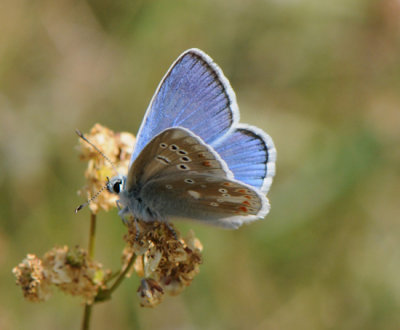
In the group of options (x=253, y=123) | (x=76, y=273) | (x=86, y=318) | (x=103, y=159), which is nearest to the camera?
(x=86, y=318)

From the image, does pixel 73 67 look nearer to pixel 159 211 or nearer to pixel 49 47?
pixel 49 47

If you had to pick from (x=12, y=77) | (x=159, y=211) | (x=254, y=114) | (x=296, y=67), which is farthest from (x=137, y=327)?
(x=296, y=67)

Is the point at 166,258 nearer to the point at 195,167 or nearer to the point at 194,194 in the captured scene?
the point at 194,194

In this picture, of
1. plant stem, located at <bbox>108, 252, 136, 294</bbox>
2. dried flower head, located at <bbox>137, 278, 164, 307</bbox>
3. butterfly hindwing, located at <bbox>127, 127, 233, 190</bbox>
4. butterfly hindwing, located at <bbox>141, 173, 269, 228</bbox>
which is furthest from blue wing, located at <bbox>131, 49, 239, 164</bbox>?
dried flower head, located at <bbox>137, 278, 164, 307</bbox>

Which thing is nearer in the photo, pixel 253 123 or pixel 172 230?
pixel 172 230

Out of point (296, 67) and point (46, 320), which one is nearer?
point (46, 320)

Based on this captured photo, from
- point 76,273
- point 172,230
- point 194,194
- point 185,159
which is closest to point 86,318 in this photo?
point 76,273

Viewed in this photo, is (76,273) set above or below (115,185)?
below
